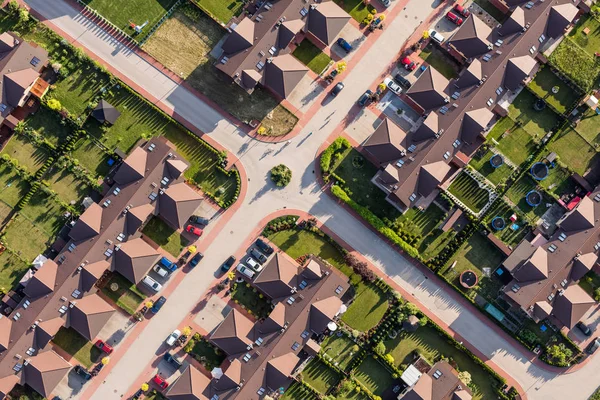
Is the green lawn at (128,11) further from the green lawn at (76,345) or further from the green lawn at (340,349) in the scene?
the green lawn at (340,349)

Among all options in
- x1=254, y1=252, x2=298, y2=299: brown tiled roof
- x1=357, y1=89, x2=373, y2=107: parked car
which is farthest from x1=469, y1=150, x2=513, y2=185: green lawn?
x1=254, y1=252, x2=298, y2=299: brown tiled roof

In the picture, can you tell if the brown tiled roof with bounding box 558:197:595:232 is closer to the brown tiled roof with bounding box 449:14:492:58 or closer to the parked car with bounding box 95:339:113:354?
the brown tiled roof with bounding box 449:14:492:58

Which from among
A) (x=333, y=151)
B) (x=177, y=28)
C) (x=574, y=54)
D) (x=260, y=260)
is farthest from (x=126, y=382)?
(x=574, y=54)

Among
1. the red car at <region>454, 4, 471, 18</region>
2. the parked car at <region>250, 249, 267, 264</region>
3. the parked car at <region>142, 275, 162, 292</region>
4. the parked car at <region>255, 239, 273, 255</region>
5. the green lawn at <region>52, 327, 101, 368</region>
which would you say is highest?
the red car at <region>454, 4, 471, 18</region>

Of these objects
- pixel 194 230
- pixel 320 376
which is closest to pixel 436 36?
pixel 194 230

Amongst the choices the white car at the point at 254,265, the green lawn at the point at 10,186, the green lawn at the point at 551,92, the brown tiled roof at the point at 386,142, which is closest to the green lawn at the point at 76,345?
the green lawn at the point at 10,186
